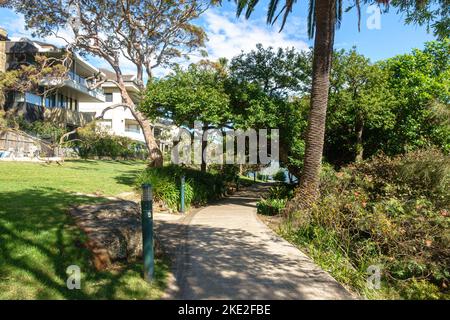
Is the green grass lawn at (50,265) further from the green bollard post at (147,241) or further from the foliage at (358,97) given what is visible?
the foliage at (358,97)

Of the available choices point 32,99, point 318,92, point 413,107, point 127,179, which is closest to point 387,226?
point 318,92

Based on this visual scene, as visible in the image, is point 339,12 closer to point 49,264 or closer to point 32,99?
point 49,264

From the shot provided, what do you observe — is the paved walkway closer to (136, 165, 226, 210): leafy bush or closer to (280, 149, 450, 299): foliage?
(280, 149, 450, 299): foliage

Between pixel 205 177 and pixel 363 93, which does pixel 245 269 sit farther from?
pixel 363 93

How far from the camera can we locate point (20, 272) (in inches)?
170

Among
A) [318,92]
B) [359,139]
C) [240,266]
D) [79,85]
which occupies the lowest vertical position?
[240,266]

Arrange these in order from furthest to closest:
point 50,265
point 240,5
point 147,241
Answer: point 240,5, point 147,241, point 50,265

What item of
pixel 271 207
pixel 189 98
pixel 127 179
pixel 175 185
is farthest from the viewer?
pixel 127 179

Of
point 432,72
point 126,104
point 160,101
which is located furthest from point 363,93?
point 126,104

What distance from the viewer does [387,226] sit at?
248 inches

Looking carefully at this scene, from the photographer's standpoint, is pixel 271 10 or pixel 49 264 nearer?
pixel 49 264

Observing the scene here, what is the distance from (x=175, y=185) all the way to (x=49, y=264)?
7695mm

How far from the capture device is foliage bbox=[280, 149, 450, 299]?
5504mm

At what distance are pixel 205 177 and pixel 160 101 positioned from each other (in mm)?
4331
